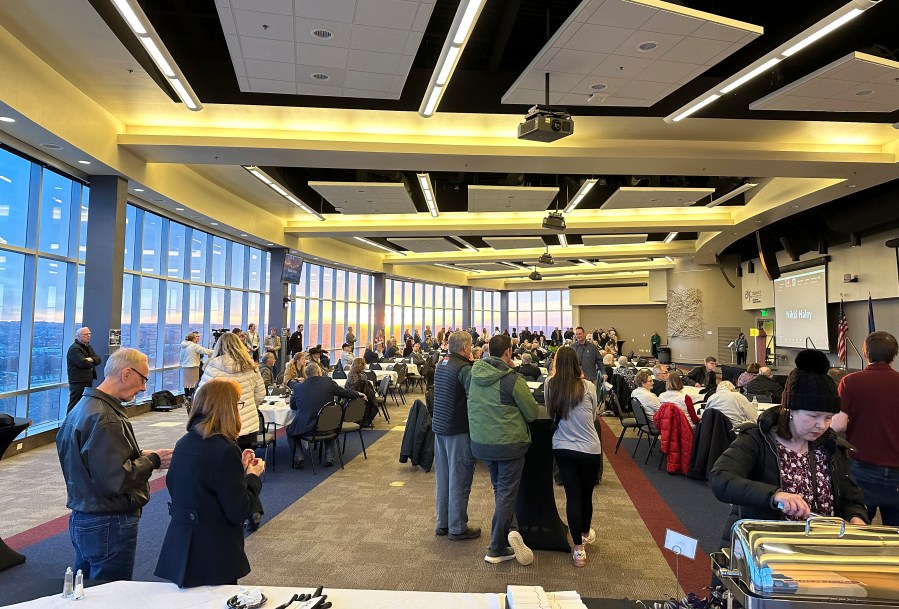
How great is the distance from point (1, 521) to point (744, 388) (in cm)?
866

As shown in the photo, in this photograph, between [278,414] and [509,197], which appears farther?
[509,197]

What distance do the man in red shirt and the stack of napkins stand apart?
247 centimetres

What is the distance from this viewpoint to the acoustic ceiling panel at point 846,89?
5117 mm

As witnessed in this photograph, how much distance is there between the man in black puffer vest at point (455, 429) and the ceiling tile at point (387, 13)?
2665 millimetres

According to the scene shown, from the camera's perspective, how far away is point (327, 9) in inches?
172

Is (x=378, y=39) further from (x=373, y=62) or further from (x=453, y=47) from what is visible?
(x=453, y=47)

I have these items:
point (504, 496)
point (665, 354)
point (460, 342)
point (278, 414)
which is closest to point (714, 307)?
point (665, 354)

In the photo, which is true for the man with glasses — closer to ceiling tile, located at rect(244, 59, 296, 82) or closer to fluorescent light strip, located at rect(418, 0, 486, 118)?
fluorescent light strip, located at rect(418, 0, 486, 118)

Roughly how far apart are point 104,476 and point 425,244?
14838mm

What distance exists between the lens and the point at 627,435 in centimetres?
902

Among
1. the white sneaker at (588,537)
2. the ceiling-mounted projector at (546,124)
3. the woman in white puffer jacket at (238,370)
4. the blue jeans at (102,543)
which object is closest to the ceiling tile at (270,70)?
the ceiling-mounted projector at (546,124)

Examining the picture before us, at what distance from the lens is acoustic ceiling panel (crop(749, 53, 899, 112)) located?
5.12 m

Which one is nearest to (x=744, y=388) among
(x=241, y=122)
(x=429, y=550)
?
(x=429, y=550)

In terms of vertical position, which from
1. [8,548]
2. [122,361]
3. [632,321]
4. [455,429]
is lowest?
[8,548]
